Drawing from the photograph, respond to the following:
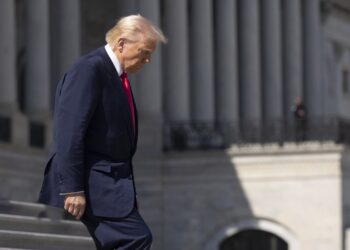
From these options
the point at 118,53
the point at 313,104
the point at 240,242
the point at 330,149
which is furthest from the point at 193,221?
the point at 118,53

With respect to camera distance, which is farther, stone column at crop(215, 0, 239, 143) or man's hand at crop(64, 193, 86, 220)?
stone column at crop(215, 0, 239, 143)

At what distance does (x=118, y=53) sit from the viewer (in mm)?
12820

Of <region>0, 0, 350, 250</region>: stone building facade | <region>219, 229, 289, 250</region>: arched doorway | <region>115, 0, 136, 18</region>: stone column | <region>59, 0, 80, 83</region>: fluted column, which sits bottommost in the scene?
<region>219, 229, 289, 250</region>: arched doorway

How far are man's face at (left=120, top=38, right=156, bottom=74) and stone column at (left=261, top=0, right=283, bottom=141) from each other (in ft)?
168

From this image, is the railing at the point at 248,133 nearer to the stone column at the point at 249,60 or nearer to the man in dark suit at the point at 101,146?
the stone column at the point at 249,60

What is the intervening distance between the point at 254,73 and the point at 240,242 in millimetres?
12700

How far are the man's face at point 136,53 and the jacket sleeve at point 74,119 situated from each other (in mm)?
310

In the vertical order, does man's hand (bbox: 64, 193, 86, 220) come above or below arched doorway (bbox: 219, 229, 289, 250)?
above

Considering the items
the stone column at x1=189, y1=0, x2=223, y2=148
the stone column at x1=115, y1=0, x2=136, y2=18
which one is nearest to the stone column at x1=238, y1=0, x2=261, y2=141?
the stone column at x1=189, y1=0, x2=223, y2=148

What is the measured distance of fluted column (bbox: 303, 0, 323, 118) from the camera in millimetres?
68375

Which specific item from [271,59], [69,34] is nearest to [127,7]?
[69,34]

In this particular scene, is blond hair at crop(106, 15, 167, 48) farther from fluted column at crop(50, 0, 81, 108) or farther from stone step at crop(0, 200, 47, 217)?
fluted column at crop(50, 0, 81, 108)

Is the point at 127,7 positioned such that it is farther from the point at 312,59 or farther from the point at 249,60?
the point at 312,59

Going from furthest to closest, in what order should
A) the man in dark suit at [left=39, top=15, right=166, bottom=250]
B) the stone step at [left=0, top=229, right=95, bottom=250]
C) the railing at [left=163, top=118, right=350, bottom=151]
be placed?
1. the railing at [left=163, top=118, right=350, bottom=151]
2. the stone step at [left=0, top=229, right=95, bottom=250]
3. the man in dark suit at [left=39, top=15, right=166, bottom=250]
